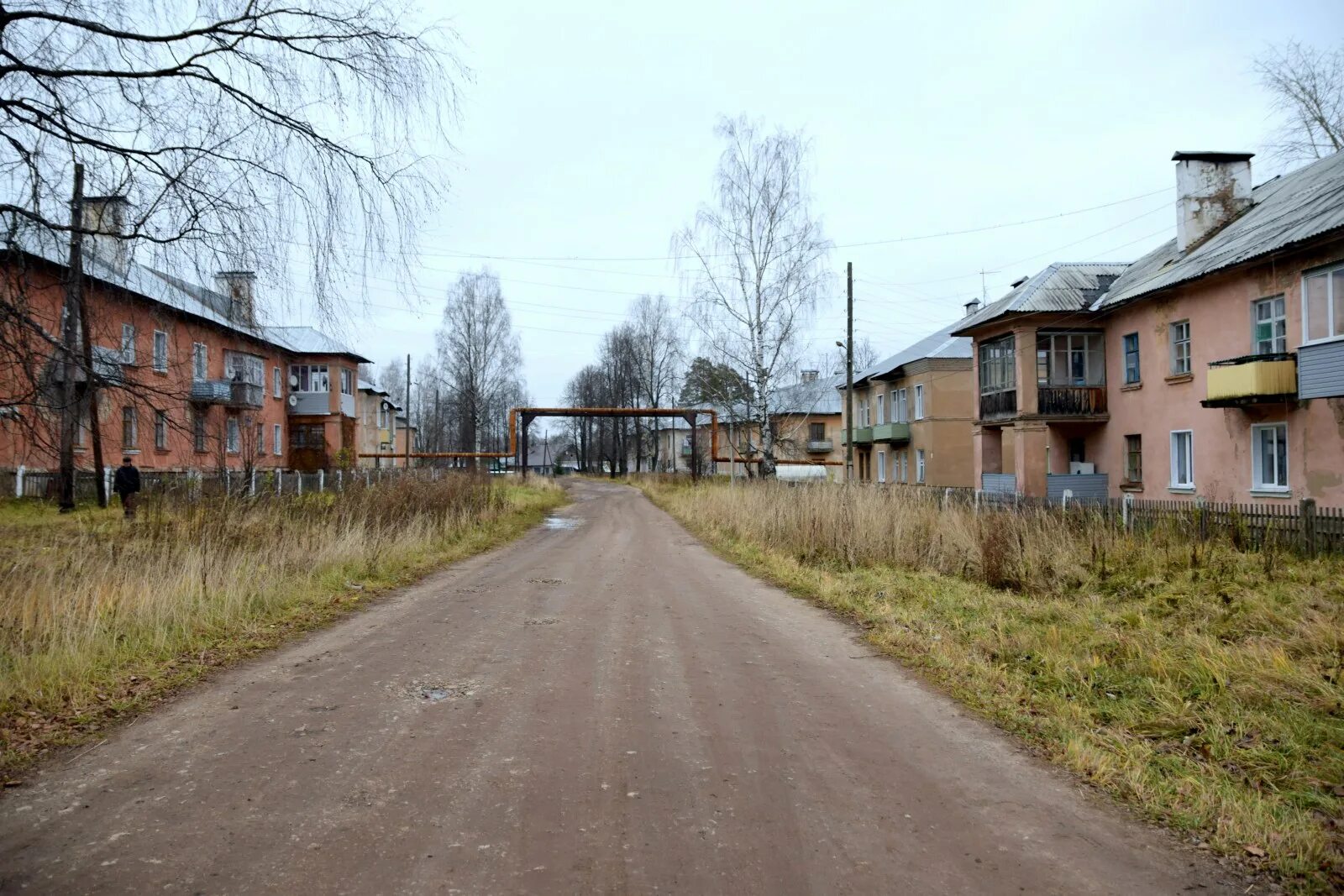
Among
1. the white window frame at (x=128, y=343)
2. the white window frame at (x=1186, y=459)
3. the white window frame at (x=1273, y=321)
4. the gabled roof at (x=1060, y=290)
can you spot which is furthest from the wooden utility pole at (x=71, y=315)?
the gabled roof at (x=1060, y=290)

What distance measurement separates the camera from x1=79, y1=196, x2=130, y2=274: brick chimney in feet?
19.0

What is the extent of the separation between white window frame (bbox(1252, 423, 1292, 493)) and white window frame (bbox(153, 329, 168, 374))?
2251cm

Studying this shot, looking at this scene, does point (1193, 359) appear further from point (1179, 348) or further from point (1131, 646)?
point (1131, 646)

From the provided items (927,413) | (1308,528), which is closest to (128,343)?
(1308,528)

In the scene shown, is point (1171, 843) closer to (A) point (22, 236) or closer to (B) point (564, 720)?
(B) point (564, 720)

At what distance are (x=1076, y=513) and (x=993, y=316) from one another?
53.0 feet

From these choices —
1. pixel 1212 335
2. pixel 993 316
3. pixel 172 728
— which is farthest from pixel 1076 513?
pixel 993 316

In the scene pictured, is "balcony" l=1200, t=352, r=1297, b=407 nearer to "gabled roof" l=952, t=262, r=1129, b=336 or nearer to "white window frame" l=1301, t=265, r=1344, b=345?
"white window frame" l=1301, t=265, r=1344, b=345

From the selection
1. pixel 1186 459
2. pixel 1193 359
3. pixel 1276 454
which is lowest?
pixel 1186 459

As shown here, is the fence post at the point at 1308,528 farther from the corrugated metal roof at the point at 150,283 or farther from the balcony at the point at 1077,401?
the balcony at the point at 1077,401

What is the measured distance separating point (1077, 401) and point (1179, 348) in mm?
4350

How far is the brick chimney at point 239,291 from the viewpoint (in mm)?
6023

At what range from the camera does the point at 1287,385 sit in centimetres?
1927

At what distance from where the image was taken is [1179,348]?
2381 cm
